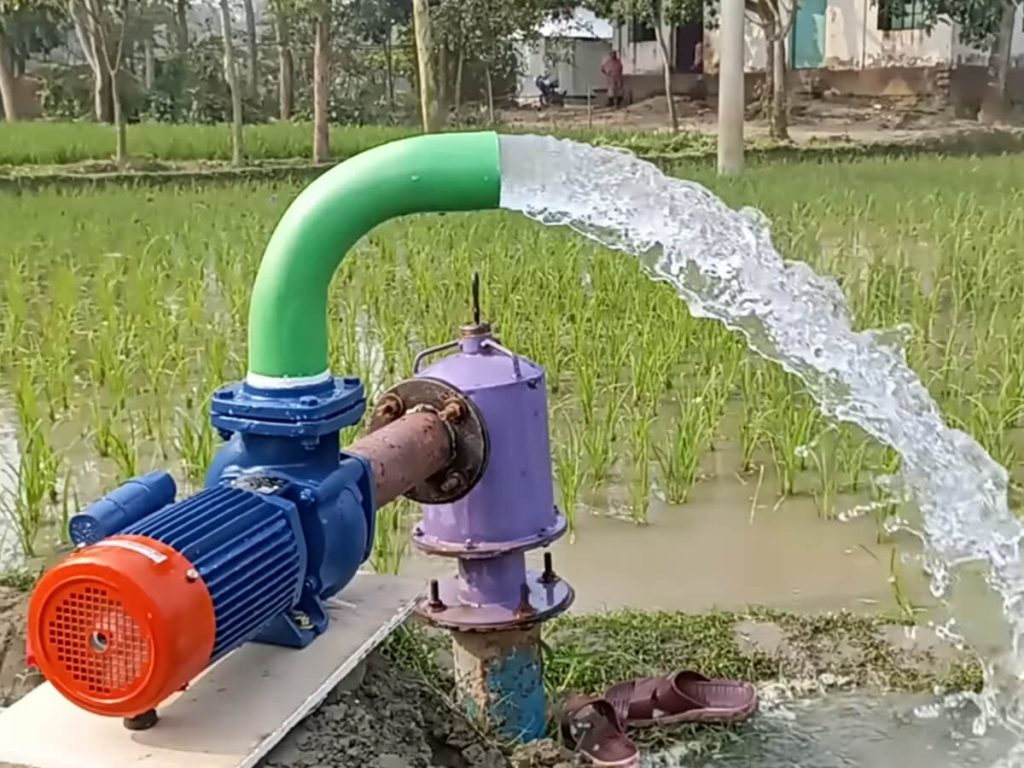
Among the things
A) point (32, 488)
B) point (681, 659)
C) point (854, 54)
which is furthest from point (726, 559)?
point (854, 54)

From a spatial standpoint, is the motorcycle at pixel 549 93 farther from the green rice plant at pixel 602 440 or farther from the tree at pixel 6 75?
the green rice plant at pixel 602 440

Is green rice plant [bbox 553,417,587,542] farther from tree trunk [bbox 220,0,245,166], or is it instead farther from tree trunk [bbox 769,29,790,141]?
tree trunk [bbox 769,29,790,141]

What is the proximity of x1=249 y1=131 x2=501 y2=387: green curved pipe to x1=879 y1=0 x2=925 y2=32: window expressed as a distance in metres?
15.8

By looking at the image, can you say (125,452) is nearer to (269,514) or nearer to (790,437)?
(790,437)

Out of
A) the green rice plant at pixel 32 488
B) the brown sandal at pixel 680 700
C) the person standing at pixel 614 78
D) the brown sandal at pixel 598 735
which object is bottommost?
the brown sandal at pixel 680 700

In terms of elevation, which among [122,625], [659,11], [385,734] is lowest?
[385,734]

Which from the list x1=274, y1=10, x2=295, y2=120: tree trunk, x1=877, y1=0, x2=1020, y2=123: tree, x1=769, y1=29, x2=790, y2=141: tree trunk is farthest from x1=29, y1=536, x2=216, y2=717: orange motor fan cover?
x1=274, y1=10, x2=295, y2=120: tree trunk

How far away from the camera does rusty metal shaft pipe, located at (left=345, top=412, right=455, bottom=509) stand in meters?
1.52

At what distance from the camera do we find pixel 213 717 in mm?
1228

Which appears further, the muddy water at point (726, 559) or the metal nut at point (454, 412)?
the muddy water at point (726, 559)

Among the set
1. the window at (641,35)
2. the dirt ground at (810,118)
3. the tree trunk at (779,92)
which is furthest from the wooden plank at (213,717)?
the window at (641,35)

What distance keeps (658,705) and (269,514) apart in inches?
38.4

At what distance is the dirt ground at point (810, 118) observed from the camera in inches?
606

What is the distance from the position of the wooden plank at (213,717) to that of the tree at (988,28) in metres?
14.7
